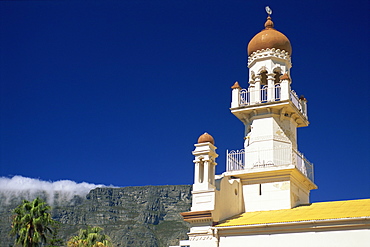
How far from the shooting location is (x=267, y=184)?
104ft

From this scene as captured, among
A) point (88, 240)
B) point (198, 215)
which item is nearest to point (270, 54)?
point (198, 215)

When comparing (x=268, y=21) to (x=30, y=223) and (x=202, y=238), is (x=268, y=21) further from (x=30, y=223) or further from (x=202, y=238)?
(x=30, y=223)

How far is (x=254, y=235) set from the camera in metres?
27.4

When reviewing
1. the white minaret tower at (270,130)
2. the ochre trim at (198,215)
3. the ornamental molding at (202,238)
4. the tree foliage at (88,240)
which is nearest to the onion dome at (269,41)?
the white minaret tower at (270,130)

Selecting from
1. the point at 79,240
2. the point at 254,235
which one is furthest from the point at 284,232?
the point at 79,240

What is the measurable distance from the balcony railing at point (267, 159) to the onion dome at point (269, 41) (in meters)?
7.04

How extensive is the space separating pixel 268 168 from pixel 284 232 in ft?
18.3

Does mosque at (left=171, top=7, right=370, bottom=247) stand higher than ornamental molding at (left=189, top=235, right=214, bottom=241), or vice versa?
mosque at (left=171, top=7, right=370, bottom=247)

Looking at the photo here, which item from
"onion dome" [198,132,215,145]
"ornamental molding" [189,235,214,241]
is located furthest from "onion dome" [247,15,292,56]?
"ornamental molding" [189,235,214,241]

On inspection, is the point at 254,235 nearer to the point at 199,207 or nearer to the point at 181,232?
the point at 199,207

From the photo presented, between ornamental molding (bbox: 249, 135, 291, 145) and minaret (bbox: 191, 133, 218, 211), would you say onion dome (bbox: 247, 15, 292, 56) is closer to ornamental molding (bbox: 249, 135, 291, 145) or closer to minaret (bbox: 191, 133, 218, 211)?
ornamental molding (bbox: 249, 135, 291, 145)

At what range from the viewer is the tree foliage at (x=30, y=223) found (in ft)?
130

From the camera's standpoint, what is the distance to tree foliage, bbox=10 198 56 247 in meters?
39.8

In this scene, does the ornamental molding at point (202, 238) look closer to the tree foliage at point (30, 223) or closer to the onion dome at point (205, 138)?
the onion dome at point (205, 138)
